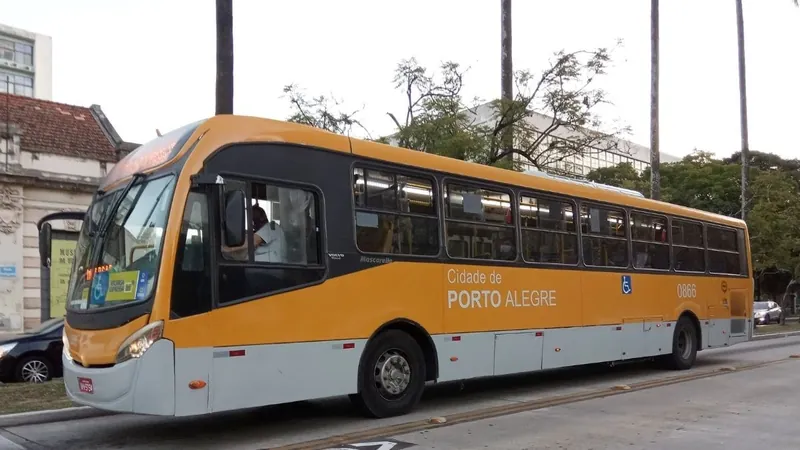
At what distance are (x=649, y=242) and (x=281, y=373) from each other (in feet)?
27.7

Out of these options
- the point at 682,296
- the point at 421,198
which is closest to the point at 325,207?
the point at 421,198

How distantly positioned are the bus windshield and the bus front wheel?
273cm

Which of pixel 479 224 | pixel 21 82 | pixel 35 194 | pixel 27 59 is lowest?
pixel 479 224

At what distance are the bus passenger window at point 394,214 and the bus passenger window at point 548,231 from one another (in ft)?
6.49

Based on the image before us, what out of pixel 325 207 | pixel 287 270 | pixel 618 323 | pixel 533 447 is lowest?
pixel 533 447

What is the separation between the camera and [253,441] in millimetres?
7242

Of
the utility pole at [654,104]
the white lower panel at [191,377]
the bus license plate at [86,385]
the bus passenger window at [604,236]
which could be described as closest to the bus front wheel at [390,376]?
the white lower panel at [191,377]

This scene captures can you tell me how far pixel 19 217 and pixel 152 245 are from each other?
1395 cm

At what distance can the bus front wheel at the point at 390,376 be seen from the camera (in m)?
8.20

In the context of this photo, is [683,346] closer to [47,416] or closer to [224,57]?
[224,57]

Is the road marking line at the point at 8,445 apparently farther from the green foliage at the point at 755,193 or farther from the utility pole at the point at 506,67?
the green foliage at the point at 755,193

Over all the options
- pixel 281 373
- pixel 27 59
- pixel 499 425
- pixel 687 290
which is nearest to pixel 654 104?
pixel 687 290

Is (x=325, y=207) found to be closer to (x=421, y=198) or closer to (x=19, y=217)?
(x=421, y=198)

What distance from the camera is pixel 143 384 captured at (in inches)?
249
